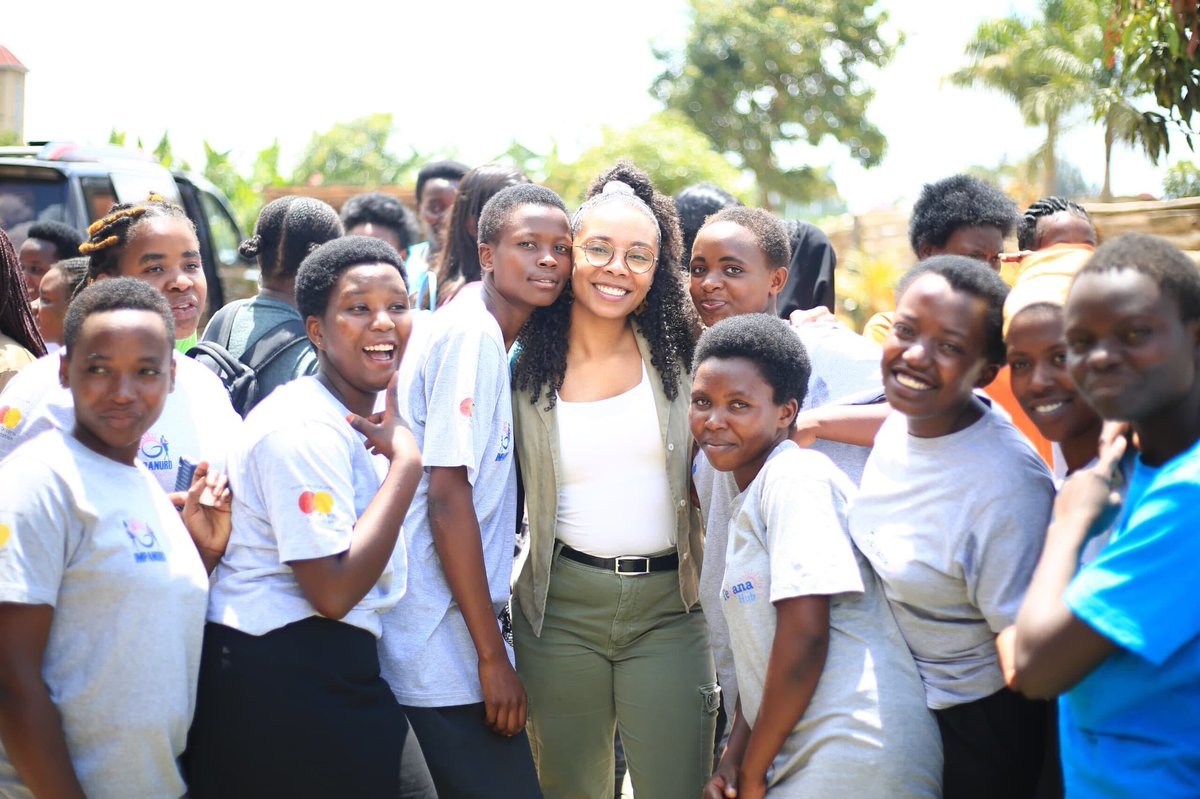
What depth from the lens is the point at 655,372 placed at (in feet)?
12.5

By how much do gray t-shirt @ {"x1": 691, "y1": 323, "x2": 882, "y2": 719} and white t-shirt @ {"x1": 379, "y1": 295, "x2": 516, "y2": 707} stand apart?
61cm

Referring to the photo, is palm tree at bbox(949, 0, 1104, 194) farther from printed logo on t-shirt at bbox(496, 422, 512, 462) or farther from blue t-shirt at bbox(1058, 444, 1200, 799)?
blue t-shirt at bbox(1058, 444, 1200, 799)

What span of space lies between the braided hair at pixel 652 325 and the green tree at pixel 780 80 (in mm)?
31299

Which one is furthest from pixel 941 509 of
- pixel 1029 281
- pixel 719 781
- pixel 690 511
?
pixel 690 511

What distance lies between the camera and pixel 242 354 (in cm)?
425

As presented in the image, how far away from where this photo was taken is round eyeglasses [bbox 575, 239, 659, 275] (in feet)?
12.1

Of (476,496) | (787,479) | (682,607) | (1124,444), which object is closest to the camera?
(1124,444)

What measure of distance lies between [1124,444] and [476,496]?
1.86 meters

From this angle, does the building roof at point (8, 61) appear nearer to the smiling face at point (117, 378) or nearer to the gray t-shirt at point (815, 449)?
the smiling face at point (117, 378)

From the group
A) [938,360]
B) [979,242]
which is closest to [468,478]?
[938,360]

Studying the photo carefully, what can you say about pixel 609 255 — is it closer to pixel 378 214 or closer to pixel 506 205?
pixel 506 205

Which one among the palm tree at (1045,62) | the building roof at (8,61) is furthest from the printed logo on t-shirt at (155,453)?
the palm tree at (1045,62)

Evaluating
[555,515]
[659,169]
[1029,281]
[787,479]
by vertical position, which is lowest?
[555,515]

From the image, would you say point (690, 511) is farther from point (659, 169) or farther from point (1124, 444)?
point (659, 169)
